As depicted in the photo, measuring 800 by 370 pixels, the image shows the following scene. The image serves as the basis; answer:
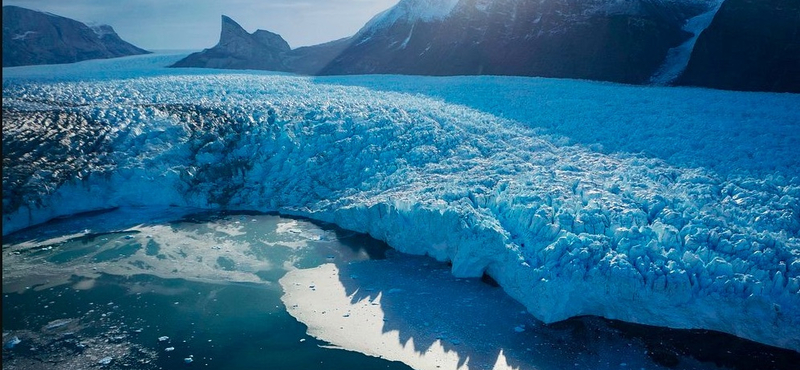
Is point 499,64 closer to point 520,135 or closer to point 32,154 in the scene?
point 520,135

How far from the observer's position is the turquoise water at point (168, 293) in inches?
207

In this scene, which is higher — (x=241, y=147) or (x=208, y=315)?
(x=241, y=147)

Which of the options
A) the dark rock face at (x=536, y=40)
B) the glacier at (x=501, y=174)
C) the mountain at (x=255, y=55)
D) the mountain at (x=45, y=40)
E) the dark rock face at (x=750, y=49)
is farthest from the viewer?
the mountain at (x=255, y=55)

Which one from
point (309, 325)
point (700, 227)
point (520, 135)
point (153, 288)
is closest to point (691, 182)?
point (700, 227)

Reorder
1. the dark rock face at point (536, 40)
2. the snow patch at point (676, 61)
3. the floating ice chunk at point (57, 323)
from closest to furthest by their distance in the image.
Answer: the floating ice chunk at point (57, 323), the snow patch at point (676, 61), the dark rock face at point (536, 40)

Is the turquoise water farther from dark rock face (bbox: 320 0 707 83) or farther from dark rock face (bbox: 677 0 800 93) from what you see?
dark rock face (bbox: 677 0 800 93)

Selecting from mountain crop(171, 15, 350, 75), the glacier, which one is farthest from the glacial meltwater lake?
mountain crop(171, 15, 350, 75)

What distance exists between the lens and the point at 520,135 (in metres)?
9.40

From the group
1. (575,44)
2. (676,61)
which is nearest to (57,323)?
(575,44)

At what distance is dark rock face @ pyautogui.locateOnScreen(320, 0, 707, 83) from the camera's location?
1455 centimetres

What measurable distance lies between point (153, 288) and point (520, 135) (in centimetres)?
656

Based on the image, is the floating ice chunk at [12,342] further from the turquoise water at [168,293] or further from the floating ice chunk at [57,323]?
the floating ice chunk at [57,323]

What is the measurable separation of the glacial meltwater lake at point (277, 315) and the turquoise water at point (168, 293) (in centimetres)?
2

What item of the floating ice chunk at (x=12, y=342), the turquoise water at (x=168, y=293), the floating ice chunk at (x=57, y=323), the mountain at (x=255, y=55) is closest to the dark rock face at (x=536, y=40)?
the mountain at (x=255, y=55)
